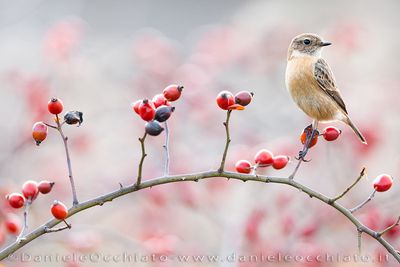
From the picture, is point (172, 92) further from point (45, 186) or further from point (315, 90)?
point (315, 90)

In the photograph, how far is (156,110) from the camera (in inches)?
80.0

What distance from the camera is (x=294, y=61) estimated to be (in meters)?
3.74

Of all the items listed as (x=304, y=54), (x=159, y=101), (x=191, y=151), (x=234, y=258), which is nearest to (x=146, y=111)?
(x=159, y=101)

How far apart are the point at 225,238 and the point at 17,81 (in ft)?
7.60

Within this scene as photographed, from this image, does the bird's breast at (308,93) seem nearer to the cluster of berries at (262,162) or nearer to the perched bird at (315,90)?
the perched bird at (315,90)

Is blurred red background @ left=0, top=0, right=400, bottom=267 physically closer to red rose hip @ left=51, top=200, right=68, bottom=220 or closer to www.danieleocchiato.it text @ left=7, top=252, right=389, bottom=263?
www.danieleocchiato.it text @ left=7, top=252, right=389, bottom=263

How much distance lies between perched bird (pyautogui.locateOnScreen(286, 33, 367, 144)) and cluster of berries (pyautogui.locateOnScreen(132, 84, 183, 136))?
1333 millimetres

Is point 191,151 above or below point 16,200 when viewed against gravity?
below

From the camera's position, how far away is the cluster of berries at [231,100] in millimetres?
2096

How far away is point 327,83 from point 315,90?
4.6 inches

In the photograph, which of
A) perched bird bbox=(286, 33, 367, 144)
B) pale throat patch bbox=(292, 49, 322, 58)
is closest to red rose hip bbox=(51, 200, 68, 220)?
perched bird bbox=(286, 33, 367, 144)

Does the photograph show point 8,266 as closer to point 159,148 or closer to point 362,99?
point 159,148

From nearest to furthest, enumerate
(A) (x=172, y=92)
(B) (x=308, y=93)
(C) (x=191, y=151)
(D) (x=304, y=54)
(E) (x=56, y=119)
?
(E) (x=56, y=119) → (A) (x=172, y=92) → (B) (x=308, y=93) → (D) (x=304, y=54) → (C) (x=191, y=151)

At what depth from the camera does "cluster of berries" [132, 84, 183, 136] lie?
1934 millimetres
